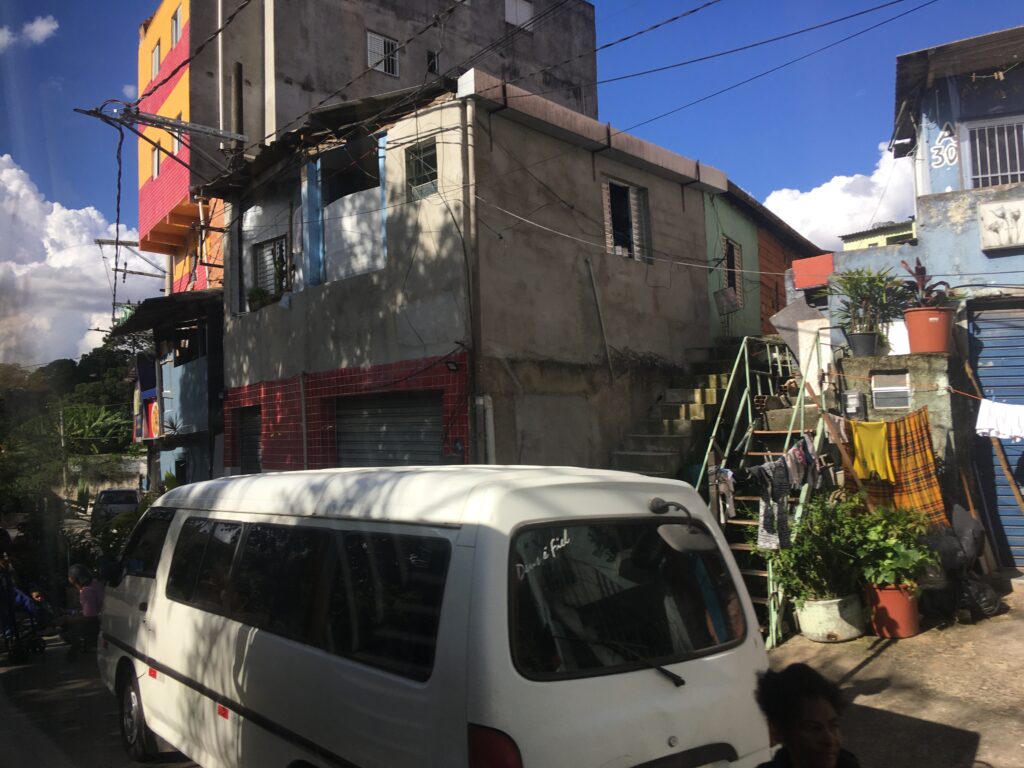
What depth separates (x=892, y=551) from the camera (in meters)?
6.52

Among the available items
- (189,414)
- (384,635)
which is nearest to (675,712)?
(384,635)

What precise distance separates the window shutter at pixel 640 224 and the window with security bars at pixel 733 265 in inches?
100

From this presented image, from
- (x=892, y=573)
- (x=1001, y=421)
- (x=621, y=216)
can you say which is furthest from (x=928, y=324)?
(x=621, y=216)

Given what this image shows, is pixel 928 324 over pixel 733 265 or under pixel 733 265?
under

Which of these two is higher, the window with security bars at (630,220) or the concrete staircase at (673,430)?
the window with security bars at (630,220)

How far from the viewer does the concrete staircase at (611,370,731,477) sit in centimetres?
971

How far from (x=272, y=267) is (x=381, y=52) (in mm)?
9576

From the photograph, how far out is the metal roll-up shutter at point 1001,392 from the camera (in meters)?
8.77

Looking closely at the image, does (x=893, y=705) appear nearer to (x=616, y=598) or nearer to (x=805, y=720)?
(x=616, y=598)

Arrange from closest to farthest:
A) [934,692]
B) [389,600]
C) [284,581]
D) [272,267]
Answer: [389,600] → [284,581] → [934,692] → [272,267]

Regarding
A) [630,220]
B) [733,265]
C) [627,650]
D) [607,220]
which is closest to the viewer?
[627,650]

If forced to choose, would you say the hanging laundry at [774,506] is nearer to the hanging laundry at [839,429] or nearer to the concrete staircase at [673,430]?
the hanging laundry at [839,429]

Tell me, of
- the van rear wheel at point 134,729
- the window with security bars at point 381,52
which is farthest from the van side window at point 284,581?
the window with security bars at point 381,52

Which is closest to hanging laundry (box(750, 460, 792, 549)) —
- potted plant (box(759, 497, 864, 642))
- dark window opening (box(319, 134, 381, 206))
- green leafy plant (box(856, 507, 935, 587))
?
potted plant (box(759, 497, 864, 642))
